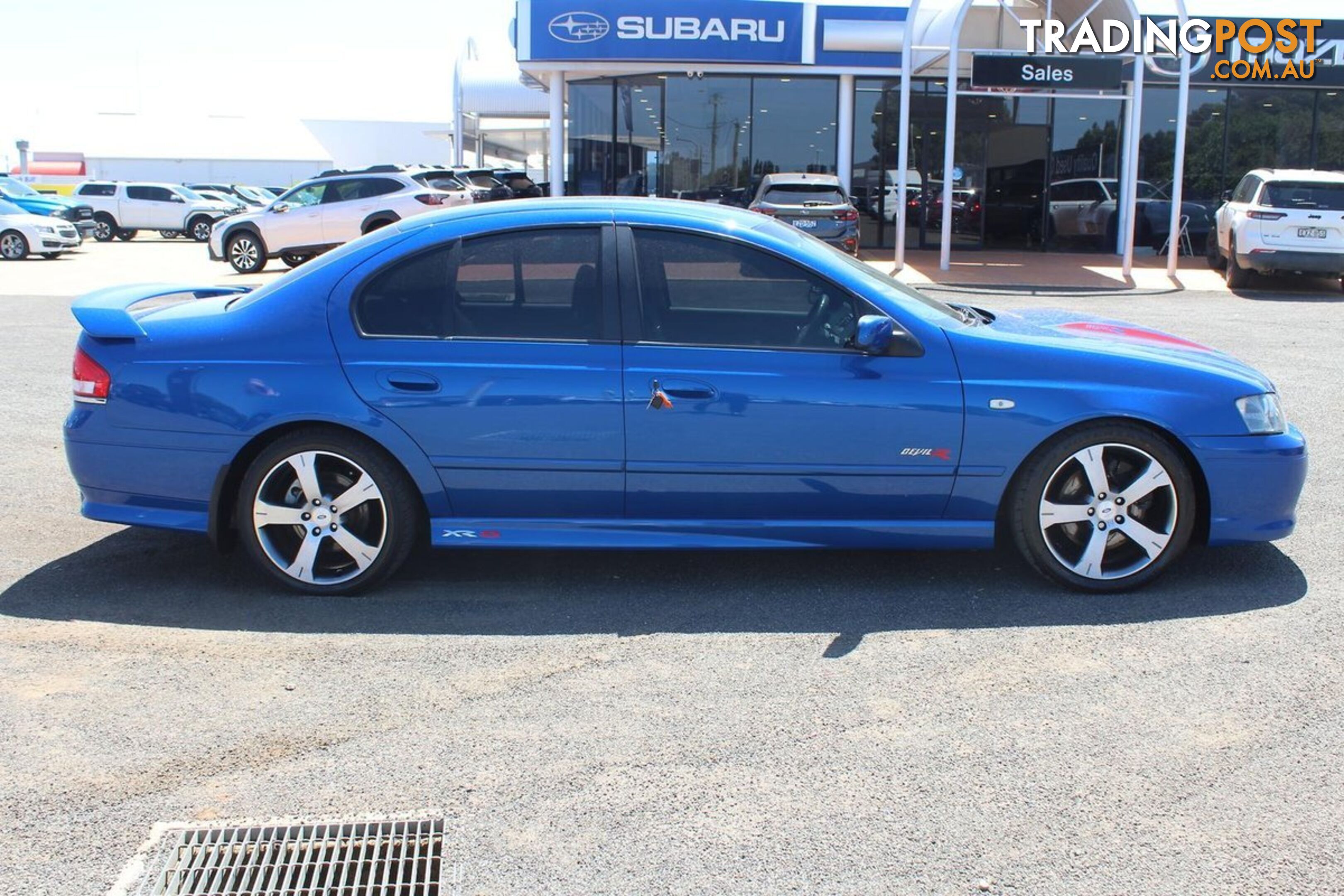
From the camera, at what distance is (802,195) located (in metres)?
19.3

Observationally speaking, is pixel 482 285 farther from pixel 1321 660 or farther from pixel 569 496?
pixel 1321 660

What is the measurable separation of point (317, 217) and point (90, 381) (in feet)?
59.1

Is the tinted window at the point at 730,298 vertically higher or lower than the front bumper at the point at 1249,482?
higher

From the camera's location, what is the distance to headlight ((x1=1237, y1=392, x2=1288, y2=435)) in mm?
5020

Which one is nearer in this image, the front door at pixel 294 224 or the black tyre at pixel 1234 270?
the black tyre at pixel 1234 270

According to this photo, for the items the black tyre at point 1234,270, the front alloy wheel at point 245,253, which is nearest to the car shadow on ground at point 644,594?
the black tyre at point 1234,270

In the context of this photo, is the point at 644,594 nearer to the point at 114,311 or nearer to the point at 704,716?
the point at 704,716

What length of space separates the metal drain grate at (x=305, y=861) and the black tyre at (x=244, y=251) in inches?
790

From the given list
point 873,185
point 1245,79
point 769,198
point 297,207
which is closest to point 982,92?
point 769,198

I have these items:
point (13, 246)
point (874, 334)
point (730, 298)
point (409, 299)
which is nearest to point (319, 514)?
point (409, 299)

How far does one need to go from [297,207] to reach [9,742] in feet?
64.7

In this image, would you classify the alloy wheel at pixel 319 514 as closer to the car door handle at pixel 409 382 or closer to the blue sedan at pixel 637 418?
the blue sedan at pixel 637 418

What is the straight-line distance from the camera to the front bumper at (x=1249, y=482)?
16.3 ft

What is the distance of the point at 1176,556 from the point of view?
5098mm
